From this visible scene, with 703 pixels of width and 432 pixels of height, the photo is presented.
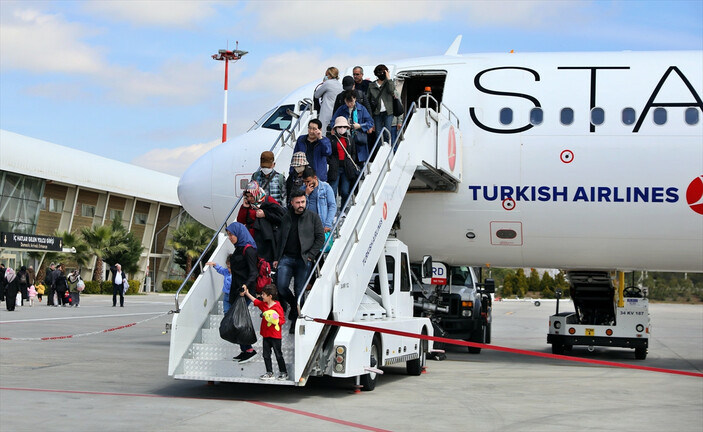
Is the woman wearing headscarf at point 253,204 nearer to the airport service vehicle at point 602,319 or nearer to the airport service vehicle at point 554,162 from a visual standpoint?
the airport service vehicle at point 554,162

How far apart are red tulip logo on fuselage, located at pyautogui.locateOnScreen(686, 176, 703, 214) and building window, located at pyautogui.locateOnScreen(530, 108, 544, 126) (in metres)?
2.70

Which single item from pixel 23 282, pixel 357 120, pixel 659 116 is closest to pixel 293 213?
pixel 357 120

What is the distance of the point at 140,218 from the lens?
67500 mm

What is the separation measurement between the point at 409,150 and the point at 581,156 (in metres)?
3.35

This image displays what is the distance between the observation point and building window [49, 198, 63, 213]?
5728 cm

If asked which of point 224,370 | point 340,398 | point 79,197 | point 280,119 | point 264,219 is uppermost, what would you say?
point 79,197

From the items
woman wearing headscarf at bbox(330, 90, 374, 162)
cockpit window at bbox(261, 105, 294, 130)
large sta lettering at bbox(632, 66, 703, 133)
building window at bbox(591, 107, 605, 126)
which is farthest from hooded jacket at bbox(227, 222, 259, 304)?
large sta lettering at bbox(632, 66, 703, 133)

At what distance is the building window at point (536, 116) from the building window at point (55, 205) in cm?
4890

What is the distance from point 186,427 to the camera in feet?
25.9

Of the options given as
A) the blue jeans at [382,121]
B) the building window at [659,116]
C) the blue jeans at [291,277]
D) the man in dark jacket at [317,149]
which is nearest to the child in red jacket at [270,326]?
the blue jeans at [291,277]

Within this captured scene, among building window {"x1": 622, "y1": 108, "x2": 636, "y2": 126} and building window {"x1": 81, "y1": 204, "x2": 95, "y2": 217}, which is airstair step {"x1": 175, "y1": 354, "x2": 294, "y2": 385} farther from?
building window {"x1": 81, "y1": 204, "x2": 95, "y2": 217}

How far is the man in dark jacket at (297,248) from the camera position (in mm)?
10102

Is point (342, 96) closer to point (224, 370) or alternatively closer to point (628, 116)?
point (224, 370)

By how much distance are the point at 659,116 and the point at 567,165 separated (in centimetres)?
175
